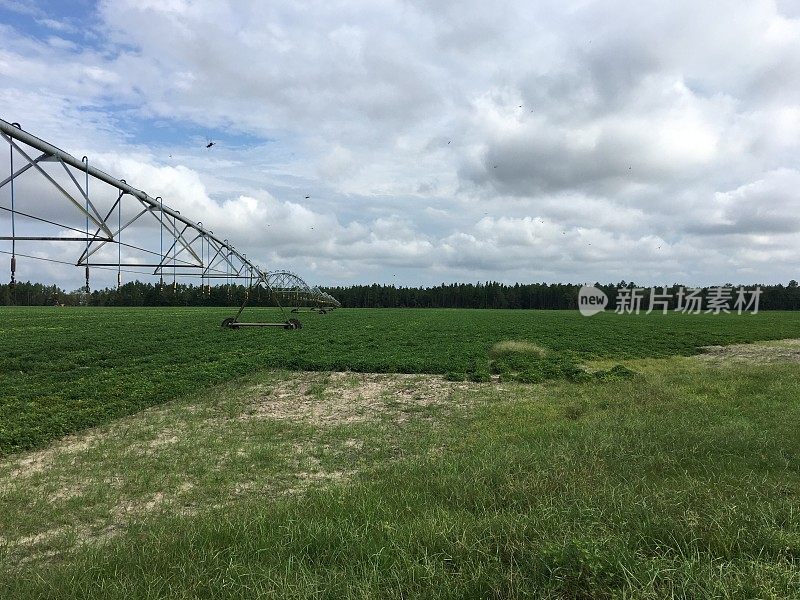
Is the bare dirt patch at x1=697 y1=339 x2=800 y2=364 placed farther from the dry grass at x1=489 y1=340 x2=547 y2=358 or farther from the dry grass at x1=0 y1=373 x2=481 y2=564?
the dry grass at x1=0 y1=373 x2=481 y2=564

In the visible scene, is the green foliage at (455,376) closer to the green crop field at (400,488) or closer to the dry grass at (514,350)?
the green crop field at (400,488)

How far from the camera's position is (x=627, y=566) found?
11.2ft

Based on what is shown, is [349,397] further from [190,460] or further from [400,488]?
[400,488]

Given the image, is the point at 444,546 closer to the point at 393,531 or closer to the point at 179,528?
the point at 393,531

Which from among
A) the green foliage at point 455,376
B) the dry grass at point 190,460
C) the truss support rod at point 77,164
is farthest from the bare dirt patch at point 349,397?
the truss support rod at point 77,164

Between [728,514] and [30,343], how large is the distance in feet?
89.5

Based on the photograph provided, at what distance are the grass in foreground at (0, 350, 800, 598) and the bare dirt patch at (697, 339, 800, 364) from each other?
13.1 metres

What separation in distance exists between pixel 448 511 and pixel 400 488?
1002mm

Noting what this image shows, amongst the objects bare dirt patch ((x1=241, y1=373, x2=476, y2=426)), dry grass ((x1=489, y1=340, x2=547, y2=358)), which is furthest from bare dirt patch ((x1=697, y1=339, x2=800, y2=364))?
bare dirt patch ((x1=241, y1=373, x2=476, y2=426))

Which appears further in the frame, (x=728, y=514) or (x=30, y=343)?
(x=30, y=343)

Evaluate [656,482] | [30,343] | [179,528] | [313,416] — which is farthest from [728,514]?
[30,343]

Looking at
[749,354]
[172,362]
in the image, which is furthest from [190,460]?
[749,354]

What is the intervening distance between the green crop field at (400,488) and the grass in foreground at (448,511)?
0.02 meters

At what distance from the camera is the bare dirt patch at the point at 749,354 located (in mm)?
21531
